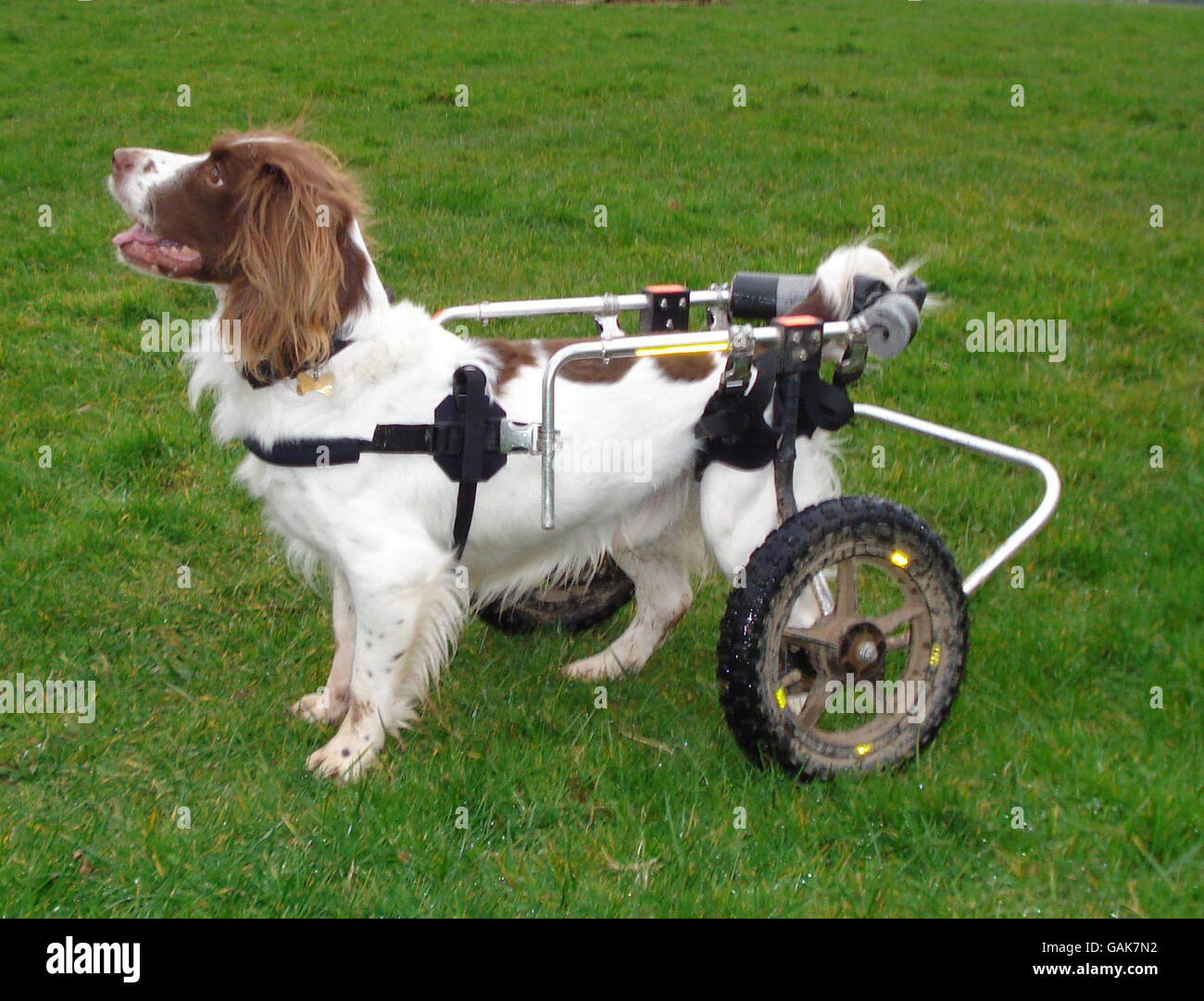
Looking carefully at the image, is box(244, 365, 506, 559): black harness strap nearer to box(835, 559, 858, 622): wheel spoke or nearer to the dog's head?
the dog's head

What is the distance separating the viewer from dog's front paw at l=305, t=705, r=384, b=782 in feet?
11.8

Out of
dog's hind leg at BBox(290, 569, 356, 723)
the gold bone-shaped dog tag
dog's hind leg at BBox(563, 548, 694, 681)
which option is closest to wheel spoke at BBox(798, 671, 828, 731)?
dog's hind leg at BBox(563, 548, 694, 681)

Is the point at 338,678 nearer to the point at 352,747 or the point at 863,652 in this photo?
the point at 352,747

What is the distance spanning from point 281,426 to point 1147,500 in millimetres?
3818

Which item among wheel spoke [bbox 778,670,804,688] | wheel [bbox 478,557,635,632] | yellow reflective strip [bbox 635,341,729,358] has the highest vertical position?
yellow reflective strip [bbox 635,341,729,358]

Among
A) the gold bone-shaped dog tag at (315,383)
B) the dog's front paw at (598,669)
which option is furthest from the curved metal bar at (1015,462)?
the gold bone-shaped dog tag at (315,383)

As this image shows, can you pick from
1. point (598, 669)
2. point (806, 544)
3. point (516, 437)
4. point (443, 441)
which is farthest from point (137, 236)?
point (598, 669)

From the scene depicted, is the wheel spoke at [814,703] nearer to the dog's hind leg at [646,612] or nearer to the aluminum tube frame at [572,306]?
the dog's hind leg at [646,612]

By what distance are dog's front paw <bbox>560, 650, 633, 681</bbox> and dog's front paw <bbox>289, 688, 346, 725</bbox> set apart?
791mm

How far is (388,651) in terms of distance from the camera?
358cm

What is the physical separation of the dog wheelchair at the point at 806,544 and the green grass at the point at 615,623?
20 cm

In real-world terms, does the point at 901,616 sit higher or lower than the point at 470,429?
lower

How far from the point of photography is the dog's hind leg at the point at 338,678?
393 cm

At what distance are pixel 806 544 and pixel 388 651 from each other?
48.5 inches
